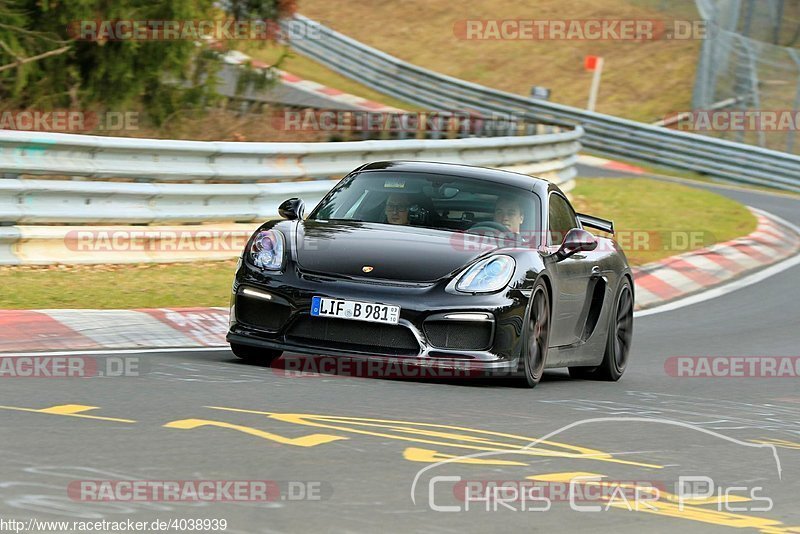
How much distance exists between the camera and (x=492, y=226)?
8.54 metres

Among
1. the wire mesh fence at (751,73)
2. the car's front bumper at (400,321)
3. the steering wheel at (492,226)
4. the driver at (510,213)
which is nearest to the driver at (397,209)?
the steering wheel at (492,226)

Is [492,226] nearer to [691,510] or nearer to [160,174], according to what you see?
[691,510]

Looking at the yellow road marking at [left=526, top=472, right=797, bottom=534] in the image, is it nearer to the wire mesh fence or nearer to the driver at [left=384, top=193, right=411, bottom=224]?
the driver at [left=384, top=193, right=411, bottom=224]

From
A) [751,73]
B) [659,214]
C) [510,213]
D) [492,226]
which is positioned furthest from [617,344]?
[751,73]

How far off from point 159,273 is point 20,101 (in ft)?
14.3

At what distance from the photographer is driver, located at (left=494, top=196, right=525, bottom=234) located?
8.62m

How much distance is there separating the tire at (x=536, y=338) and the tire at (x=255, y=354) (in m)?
1.36

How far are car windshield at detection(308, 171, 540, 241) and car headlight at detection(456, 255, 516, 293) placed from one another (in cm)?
66

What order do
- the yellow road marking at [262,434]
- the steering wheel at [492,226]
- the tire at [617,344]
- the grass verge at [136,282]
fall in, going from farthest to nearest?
the grass verge at [136,282]
the tire at [617,344]
the steering wheel at [492,226]
the yellow road marking at [262,434]

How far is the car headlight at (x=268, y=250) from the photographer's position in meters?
7.88

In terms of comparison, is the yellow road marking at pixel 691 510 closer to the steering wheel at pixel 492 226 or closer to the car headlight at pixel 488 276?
the car headlight at pixel 488 276

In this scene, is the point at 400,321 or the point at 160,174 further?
the point at 160,174

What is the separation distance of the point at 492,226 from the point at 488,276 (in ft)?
2.72

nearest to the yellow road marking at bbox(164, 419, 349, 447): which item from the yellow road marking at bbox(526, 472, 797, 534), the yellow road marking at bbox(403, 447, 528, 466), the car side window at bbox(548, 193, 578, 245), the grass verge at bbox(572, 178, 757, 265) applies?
the yellow road marking at bbox(403, 447, 528, 466)
